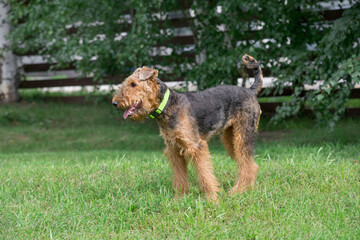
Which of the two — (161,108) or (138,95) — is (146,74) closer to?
(138,95)

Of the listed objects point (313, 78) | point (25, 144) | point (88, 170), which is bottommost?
point (25, 144)

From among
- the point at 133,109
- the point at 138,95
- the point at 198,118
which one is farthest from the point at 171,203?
the point at 138,95

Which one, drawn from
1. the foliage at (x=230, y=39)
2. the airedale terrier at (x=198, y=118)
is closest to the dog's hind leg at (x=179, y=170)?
the airedale terrier at (x=198, y=118)

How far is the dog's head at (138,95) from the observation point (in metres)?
3.93

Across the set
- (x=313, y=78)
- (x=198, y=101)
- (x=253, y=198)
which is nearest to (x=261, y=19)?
(x=313, y=78)

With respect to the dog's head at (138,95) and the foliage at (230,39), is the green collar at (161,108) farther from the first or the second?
the foliage at (230,39)

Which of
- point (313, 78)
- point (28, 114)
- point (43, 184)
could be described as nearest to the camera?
point (43, 184)

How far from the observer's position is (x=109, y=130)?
9945 mm

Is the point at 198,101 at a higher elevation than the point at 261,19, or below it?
below

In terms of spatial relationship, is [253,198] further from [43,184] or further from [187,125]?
[43,184]

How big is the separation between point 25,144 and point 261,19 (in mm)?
5579

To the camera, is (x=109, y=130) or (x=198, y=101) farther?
(x=109, y=130)

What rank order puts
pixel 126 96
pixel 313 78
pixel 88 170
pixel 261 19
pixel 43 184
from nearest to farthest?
pixel 126 96 → pixel 43 184 → pixel 88 170 → pixel 313 78 → pixel 261 19

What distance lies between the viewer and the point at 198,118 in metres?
4.36
